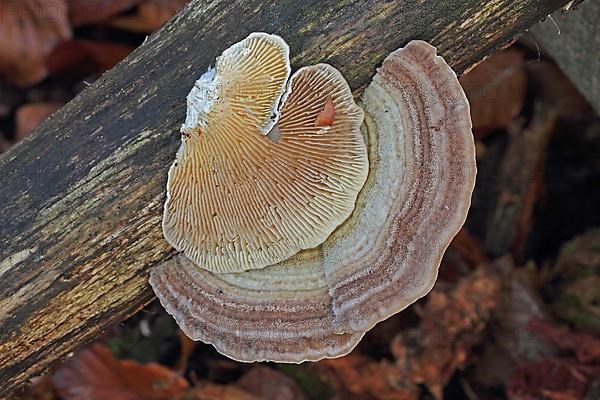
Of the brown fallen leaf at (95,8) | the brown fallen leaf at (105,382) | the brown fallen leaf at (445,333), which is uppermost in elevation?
the brown fallen leaf at (95,8)

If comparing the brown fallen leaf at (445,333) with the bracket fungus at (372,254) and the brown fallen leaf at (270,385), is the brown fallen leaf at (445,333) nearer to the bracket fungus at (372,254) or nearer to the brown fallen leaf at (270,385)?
the brown fallen leaf at (270,385)

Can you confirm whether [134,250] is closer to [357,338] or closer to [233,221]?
[233,221]

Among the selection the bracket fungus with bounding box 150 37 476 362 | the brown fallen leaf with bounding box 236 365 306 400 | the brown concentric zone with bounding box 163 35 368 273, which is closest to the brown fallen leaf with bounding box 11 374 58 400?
the brown fallen leaf with bounding box 236 365 306 400

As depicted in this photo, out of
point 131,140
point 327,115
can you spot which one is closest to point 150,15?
point 131,140

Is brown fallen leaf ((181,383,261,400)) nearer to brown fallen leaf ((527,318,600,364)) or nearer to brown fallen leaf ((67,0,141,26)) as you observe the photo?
brown fallen leaf ((527,318,600,364))

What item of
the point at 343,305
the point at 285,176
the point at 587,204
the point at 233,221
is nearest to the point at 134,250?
the point at 233,221

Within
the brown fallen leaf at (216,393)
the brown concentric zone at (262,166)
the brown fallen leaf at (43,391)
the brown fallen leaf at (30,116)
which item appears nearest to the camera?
the brown concentric zone at (262,166)

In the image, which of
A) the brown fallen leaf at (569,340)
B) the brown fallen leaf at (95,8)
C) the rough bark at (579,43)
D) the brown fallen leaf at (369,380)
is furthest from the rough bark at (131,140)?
the brown fallen leaf at (95,8)
